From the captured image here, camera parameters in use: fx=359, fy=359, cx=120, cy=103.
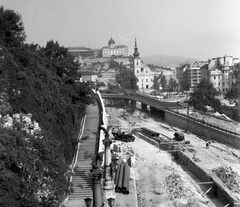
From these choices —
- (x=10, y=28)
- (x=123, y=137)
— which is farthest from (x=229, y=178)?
(x=10, y=28)

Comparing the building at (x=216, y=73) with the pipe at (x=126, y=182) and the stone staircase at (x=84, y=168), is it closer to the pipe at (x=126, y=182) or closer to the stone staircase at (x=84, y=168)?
the stone staircase at (x=84, y=168)

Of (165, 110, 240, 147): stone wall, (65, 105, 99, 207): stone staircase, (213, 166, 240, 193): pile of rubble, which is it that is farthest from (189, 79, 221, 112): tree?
(213, 166, 240, 193): pile of rubble

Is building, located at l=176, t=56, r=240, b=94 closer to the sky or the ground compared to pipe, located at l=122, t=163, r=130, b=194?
closer to the sky

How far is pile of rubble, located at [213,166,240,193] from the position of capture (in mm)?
20567

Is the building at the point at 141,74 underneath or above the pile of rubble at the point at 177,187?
above

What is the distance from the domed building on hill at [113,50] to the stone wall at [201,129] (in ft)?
461

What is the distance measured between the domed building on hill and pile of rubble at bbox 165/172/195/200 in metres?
167

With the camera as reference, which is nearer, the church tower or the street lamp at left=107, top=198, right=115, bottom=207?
the street lamp at left=107, top=198, right=115, bottom=207

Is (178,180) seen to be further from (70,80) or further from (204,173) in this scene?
(70,80)

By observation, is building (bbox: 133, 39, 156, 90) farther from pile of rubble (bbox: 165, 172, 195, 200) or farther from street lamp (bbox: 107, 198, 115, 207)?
street lamp (bbox: 107, 198, 115, 207)

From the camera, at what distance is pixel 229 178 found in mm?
21578

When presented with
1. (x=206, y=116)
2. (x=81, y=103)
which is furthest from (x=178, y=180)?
(x=206, y=116)

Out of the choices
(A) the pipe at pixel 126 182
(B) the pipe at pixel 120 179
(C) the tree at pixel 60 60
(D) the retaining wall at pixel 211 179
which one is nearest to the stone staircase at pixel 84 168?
(B) the pipe at pixel 120 179

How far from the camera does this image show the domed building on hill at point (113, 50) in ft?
614
